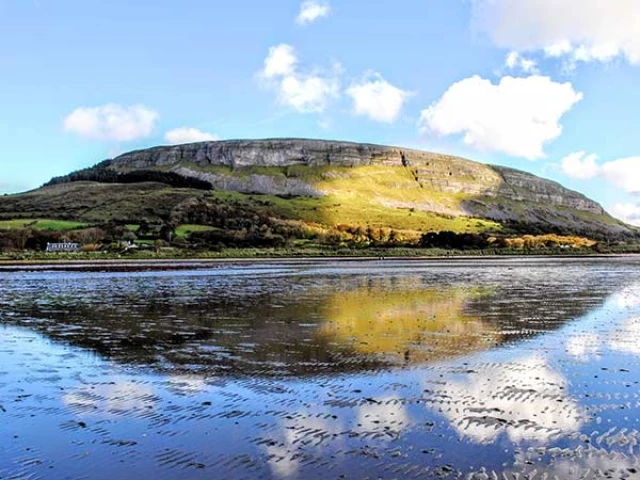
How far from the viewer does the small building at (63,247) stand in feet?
388

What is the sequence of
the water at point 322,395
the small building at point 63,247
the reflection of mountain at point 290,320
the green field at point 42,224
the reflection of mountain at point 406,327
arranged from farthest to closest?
the green field at point 42,224 → the small building at point 63,247 → the reflection of mountain at point 406,327 → the reflection of mountain at point 290,320 → the water at point 322,395

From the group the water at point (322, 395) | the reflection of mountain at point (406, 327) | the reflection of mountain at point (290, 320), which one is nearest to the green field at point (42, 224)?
the reflection of mountain at point (290, 320)

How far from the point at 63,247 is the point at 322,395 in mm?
120015

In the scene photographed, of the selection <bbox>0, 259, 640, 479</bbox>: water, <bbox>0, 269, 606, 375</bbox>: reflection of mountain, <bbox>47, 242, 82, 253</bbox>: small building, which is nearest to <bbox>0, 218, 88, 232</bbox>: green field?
<bbox>47, 242, 82, 253</bbox>: small building

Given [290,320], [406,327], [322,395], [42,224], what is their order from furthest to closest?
[42,224] < [290,320] < [406,327] < [322,395]

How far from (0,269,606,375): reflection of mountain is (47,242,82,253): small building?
79614mm

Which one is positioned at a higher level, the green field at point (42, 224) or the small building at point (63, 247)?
the green field at point (42, 224)

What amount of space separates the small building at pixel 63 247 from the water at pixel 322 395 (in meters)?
98.7

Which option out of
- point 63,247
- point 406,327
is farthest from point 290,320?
point 63,247

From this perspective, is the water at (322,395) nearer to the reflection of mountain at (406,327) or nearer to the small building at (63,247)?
the reflection of mountain at (406,327)

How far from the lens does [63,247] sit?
120 meters

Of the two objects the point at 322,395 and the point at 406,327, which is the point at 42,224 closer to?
the point at 406,327

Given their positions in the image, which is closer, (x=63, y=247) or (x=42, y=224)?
(x=63, y=247)

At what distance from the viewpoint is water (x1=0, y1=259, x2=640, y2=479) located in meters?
8.80
